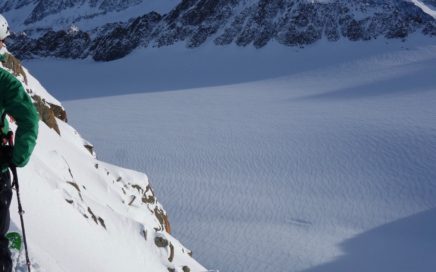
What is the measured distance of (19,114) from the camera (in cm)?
399

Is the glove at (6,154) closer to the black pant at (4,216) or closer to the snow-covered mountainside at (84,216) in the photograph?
the black pant at (4,216)

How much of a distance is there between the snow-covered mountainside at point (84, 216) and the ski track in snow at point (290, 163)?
751 cm

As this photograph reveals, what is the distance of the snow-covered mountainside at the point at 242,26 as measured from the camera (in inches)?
2980

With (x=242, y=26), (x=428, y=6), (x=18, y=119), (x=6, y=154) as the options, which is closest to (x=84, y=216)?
(x=6, y=154)

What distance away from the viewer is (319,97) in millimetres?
52188

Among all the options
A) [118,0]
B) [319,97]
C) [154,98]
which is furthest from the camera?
[118,0]

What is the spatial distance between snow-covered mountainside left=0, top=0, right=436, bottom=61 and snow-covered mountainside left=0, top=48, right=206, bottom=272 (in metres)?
66.3

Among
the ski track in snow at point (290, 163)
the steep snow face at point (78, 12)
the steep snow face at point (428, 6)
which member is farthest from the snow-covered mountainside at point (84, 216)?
the steep snow face at point (78, 12)

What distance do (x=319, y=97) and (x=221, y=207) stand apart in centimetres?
2998

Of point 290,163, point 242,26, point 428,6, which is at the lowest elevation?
point 290,163

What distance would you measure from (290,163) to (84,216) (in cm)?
2502

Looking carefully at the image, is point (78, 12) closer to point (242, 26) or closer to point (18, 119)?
point (242, 26)

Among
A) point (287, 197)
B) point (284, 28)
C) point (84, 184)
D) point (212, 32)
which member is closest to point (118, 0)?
point (212, 32)

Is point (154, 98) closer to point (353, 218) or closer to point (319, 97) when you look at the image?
point (319, 97)
